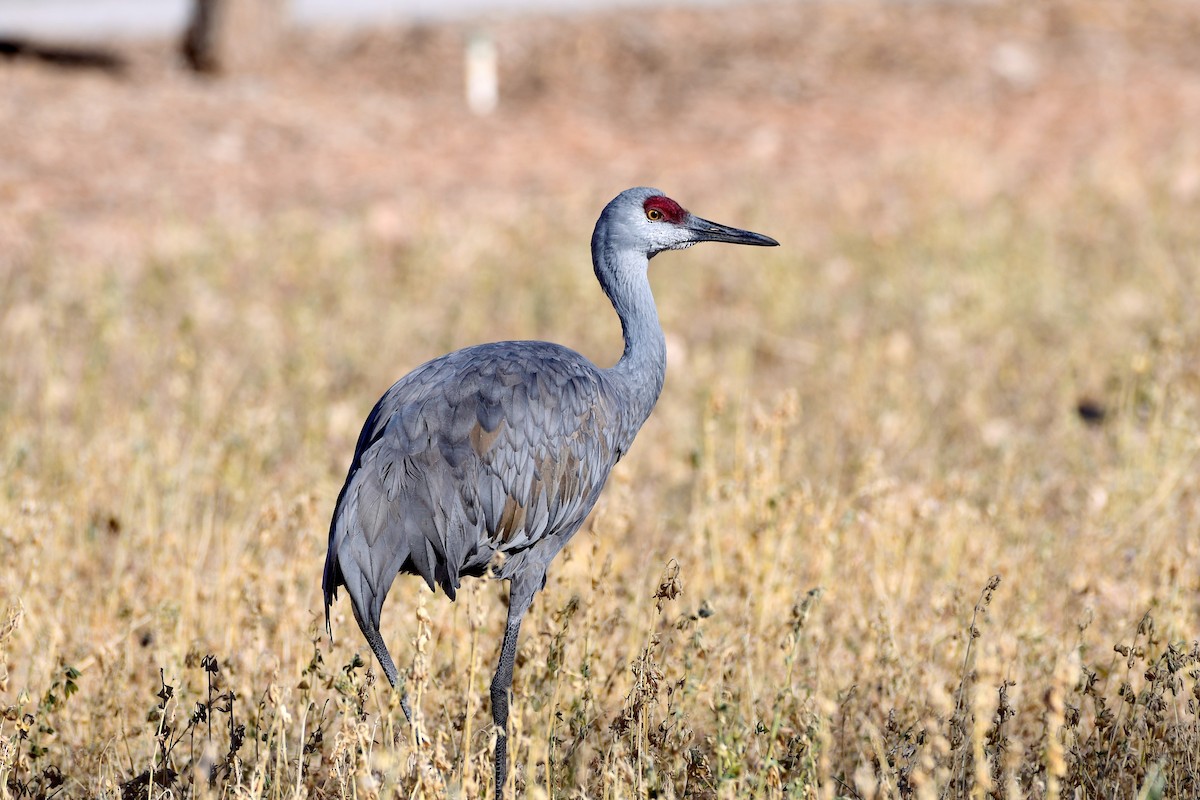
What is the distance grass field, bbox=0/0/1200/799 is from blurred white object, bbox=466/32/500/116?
32 centimetres

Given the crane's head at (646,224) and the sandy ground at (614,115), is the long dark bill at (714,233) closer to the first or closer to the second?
the crane's head at (646,224)

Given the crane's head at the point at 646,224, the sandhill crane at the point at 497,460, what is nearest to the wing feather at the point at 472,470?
the sandhill crane at the point at 497,460

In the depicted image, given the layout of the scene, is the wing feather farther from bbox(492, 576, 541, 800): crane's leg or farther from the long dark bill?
the long dark bill

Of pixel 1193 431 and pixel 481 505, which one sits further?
pixel 1193 431

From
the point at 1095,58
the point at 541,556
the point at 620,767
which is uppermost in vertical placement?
the point at 1095,58

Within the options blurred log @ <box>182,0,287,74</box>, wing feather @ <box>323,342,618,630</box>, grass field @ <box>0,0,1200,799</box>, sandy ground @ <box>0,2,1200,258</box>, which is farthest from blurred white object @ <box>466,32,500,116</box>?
wing feather @ <box>323,342,618,630</box>

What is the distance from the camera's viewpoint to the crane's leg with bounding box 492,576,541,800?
13.8 feet

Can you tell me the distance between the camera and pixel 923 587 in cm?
551

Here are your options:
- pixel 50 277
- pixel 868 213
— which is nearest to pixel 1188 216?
pixel 868 213

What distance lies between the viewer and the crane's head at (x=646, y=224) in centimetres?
481

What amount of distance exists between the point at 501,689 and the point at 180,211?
680cm

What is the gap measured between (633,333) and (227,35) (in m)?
10.1

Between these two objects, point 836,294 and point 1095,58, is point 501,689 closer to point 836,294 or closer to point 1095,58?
point 836,294

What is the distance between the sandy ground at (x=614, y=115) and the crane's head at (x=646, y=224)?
5.19 metres
